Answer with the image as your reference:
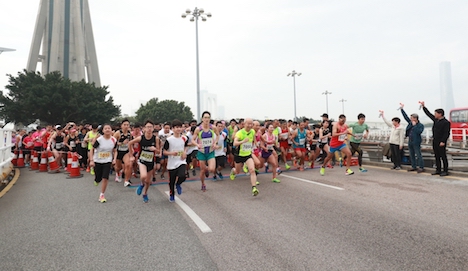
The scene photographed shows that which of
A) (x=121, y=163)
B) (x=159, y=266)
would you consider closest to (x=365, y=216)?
(x=159, y=266)

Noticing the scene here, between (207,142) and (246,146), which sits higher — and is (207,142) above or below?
above

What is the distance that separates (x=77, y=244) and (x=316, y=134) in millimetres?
10873

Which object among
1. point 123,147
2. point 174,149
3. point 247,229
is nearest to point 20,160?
point 123,147

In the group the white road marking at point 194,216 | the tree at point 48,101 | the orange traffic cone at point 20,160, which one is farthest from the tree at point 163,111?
the white road marking at point 194,216

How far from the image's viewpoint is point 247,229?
4816mm

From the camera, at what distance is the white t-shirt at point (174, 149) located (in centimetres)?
699

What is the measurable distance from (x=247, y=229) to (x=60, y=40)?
78583mm

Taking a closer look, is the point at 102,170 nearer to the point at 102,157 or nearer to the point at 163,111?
the point at 102,157

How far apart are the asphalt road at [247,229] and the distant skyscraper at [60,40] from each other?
69847 millimetres

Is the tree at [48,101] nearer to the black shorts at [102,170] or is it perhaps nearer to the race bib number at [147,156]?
the black shorts at [102,170]

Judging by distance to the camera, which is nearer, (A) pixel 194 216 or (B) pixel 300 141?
(A) pixel 194 216

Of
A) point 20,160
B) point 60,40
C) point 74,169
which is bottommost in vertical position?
point 74,169

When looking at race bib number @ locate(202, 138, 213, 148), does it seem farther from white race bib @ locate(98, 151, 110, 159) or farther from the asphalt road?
white race bib @ locate(98, 151, 110, 159)

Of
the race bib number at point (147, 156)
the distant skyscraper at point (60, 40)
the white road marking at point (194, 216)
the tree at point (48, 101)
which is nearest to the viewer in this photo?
the white road marking at point (194, 216)
